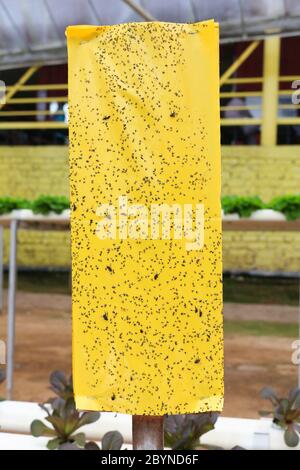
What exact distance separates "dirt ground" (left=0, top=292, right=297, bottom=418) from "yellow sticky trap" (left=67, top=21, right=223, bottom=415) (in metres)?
2.41

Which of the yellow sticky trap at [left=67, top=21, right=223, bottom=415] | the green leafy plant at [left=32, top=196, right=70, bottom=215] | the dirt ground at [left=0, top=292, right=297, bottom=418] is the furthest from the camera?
the dirt ground at [left=0, top=292, right=297, bottom=418]

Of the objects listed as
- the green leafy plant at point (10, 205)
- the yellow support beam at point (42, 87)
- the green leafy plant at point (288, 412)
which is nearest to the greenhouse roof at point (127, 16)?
the green leafy plant at point (10, 205)

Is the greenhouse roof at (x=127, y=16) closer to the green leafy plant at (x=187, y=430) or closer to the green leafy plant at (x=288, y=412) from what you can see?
the green leafy plant at (x=288, y=412)

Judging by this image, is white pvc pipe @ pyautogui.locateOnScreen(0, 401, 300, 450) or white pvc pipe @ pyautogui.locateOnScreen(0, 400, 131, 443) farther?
white pvc pipe @ pyautogui.locateOnScreen(0, 400, 131, 443)

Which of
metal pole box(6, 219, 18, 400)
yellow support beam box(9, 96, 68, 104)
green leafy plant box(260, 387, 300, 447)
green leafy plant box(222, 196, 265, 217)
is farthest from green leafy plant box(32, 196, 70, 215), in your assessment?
yellow support beam box(9, 96, 68, 104)

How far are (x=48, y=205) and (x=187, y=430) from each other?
191cm

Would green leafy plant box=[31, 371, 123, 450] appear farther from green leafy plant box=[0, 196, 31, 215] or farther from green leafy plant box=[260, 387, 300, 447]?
green leafy plant box=[0, 196, 31, 215]

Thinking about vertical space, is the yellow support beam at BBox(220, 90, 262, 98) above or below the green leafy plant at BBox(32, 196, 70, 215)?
above

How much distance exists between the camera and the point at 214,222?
1.09 metres

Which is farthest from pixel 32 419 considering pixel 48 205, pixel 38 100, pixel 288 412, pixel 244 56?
pixel 38 100

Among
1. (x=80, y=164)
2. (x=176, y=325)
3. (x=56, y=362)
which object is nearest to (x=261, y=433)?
(x=176, y=325)

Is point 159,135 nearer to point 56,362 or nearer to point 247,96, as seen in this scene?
point 56,362

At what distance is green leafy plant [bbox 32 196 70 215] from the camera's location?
338cm
